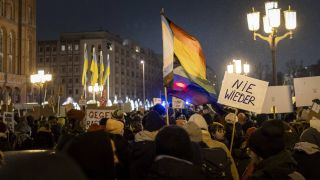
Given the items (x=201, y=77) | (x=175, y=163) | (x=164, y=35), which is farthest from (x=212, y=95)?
(x=175, y=163)

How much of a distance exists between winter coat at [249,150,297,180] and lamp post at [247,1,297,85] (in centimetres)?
1090

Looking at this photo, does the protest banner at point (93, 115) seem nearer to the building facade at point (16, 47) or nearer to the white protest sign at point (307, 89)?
the white protest sign at point (307, 89)

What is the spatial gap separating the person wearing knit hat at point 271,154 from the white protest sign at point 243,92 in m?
4.24

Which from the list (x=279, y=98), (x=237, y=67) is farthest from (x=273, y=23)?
(x=237, y=67)

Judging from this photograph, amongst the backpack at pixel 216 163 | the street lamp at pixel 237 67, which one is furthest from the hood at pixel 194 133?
the street lamp at pixel 237 67

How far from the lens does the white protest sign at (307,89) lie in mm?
11188

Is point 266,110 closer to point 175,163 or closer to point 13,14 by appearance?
point 175,163

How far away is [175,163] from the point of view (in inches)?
152

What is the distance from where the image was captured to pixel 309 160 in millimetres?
5207

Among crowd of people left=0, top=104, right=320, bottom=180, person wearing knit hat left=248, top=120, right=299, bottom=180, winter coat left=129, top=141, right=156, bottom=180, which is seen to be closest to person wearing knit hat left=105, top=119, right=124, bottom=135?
crowd of people left=0, top=104, right=320, bottom=180

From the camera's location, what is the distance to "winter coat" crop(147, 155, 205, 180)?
3.80 meters

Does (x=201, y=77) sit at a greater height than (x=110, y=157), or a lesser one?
greater

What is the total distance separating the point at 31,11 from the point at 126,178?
66.3 m

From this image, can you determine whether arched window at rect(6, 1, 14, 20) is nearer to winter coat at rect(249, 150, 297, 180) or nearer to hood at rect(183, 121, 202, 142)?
hood at rect(183, 121, 202, 142)
